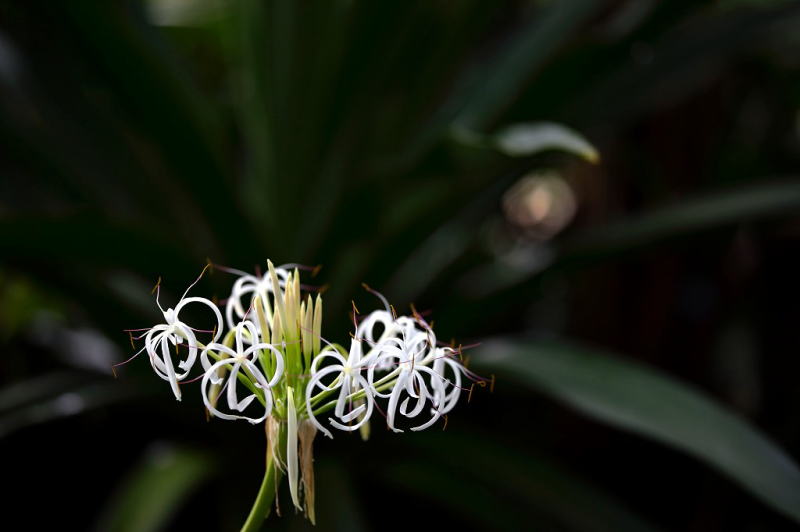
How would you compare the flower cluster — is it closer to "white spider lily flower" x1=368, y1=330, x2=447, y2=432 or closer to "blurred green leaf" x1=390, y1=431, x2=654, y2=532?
"white spider lily flower" x1=368, y1=330, x2=447, y2=432

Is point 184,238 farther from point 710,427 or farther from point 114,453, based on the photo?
point 710,427

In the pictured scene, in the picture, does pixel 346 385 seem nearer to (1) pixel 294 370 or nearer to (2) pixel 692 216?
(1) pixel 294 370

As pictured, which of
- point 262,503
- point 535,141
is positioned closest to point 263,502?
point 262,503

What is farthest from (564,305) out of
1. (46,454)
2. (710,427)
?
(46,454)

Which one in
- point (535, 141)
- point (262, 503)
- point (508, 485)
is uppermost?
point (535, 141)

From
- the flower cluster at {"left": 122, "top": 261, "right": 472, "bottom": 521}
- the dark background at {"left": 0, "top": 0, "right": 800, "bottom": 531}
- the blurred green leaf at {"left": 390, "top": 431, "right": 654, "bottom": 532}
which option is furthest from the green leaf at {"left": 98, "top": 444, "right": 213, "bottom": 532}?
the flower cluster at {"left": 122, "top": 261, "right": 472, "bottom": 521}

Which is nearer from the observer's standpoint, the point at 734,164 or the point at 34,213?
the point at 34,213

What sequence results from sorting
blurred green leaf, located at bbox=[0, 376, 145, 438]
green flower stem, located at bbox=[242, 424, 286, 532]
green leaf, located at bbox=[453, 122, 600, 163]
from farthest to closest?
1. blurred green leaf, located at bbox=[0, 376, 145, 438]
2. green leaf, located at bbox=[453, 122, 600, 163]
3. green flower stem, located at bbox=[242, 424, 286, 532]

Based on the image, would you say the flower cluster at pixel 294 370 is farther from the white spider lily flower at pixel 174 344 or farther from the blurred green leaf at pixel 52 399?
the blurred green leaf at pixel 52 399
